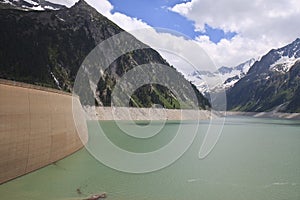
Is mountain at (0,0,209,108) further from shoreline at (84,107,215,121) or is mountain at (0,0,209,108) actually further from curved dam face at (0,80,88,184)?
curved dam face at (0,80,88,184)

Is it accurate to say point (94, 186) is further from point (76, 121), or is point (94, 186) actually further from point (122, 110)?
point (122, 110)

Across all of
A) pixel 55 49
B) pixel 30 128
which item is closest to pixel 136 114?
pixel 55 49

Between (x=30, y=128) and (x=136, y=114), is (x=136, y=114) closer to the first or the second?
(x=136, y=114)

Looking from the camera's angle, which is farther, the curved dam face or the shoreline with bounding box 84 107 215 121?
the shoreline with bounding box 84 107 215 121

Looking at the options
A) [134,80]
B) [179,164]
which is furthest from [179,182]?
[134,80]

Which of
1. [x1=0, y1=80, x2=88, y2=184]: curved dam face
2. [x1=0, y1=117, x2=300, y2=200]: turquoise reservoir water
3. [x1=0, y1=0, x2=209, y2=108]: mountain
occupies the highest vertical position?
[x1=0, y1=0, x2=209, y2=108]: mountain

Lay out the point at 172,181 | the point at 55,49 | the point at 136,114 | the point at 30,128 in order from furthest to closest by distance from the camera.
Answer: the point at 55,49 → the point at 136,114 → the point at 172,181 → the point at 30,128

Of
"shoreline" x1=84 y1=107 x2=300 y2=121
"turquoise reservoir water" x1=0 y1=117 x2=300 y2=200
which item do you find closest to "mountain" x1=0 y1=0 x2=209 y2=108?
"shoreline" x1=84 y1=107 x2=300 y2=121
